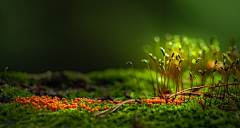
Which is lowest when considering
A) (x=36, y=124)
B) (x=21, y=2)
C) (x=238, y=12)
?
(x=36, y=124)

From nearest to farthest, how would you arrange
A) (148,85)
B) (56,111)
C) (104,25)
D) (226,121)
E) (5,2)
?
1. (226,121)
2. (56,111)
3. (148,85)
4. (5,2)
5. (104,25)

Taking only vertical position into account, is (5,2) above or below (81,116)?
above

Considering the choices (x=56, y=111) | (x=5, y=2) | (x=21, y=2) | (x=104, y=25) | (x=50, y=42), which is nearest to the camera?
(x=56, y=111)

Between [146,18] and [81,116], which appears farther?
[146,18]

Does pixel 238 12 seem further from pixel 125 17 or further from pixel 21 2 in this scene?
pixel 21 2

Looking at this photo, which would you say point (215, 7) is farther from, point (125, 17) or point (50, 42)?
point (50, 42)

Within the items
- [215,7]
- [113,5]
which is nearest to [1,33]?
[113,5]
